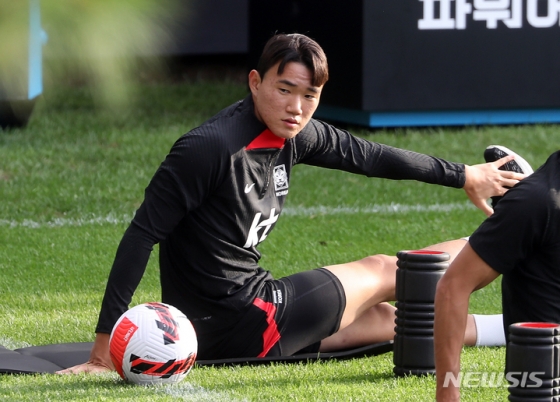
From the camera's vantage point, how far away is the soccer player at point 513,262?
2469mm

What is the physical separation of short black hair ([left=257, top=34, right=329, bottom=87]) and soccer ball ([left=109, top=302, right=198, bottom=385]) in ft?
3.28

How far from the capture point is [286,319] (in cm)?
375

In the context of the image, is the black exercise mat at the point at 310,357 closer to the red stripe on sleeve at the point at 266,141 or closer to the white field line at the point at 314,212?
the red stripe on sleeve at the point at 266,141

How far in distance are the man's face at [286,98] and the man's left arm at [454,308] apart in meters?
1.15

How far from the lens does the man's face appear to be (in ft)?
11.4

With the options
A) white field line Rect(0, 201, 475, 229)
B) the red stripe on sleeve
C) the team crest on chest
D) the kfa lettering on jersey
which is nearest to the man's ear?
the red stripe on sleeve

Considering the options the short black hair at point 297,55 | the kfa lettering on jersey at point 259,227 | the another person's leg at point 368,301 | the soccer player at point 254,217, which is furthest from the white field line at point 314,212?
the short black hair at point 297,55

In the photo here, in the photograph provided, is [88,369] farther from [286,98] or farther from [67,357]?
[286,98]

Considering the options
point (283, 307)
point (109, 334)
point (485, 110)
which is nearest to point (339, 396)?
point (283, 307)

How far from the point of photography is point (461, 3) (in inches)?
386

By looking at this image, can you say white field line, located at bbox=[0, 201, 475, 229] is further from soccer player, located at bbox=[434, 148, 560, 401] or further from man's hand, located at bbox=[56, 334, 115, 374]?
soccer player, located at bbox=[434, 148, 560, 401]

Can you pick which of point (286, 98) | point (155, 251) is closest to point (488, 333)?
point (286, 98)

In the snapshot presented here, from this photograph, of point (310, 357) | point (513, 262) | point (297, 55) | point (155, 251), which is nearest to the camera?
point (513, 262)

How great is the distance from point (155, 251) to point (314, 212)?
66.6 inches
